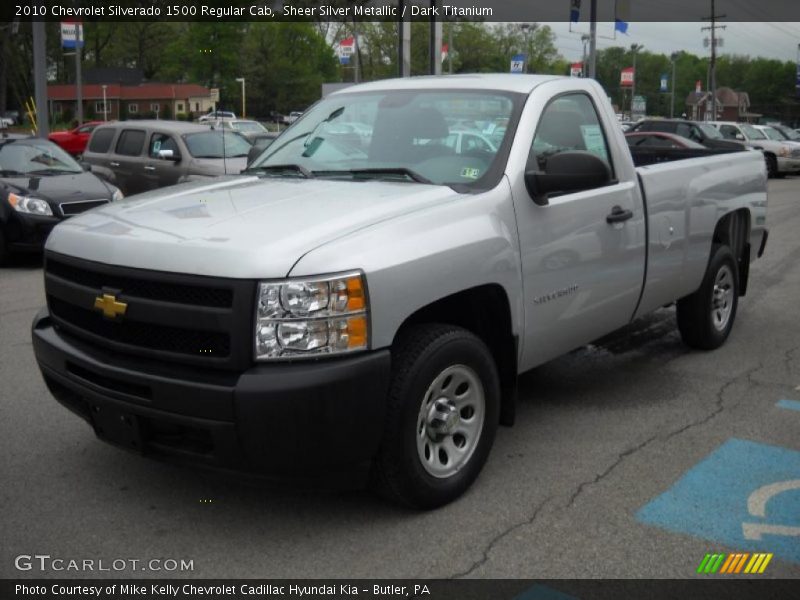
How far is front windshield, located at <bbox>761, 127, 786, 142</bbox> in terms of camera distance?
1180 inches

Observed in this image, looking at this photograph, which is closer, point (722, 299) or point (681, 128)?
point (722, 299)

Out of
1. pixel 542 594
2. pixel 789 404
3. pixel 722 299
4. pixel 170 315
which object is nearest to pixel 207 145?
pixel 722 299

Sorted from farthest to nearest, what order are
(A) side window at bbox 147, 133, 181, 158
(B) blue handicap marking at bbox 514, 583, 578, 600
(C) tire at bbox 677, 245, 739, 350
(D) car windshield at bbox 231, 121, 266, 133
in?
(D) car windshield at bbox 231, 121, 266, 133, (A) side window at bbox 147, 133, 181, 158, (C) tire at bbox 677, 245, 739, 350, (B) blue handicap marking at bbox 514, 583, 578, 600

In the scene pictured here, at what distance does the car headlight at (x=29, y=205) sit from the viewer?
35.2ft

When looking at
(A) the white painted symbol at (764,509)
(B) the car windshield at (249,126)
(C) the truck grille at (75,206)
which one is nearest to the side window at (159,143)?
(C) the truck grille at (75,206)

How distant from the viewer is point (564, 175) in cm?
421

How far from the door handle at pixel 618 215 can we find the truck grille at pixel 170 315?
2.40 metres

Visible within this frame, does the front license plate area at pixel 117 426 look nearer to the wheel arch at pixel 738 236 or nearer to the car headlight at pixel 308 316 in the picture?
the car headlight at pixel 308 316

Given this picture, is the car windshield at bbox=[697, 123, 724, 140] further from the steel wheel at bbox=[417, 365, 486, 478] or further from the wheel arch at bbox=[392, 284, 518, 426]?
the steel wheel at bbox=[417, 365, 486, 478]

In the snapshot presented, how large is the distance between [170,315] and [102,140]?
14.2 metres

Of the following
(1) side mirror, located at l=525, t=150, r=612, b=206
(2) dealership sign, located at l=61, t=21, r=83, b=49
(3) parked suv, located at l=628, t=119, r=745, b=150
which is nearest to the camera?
(1) side mirror, located at l=525, t=150, r=612, b=206

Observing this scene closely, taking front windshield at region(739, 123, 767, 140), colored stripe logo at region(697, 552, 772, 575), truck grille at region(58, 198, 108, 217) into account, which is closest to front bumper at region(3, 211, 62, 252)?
truck grille at region(58, 198, 108, 217)

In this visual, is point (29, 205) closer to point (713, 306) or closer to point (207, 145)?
point (207, 145)

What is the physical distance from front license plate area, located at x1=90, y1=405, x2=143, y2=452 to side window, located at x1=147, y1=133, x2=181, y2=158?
470 inches
